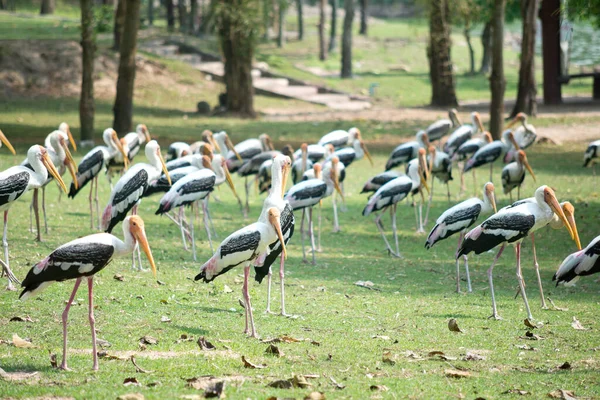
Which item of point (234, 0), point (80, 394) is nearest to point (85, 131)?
point (234, 0)

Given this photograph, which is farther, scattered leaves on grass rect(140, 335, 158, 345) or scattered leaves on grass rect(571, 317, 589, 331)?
scattered leaves on grass rect(571, 317, 589, 331)

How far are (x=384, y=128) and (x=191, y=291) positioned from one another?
55.7ft

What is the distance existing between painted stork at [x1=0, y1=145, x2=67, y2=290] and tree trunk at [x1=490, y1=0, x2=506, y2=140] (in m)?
13.2

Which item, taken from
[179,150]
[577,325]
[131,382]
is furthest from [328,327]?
[179,150]

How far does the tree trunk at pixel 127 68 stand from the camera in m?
22.6

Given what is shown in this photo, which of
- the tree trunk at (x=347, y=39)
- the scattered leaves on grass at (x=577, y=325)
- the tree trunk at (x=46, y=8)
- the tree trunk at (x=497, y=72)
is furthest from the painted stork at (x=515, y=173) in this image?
the tree trunk at (x=46, y=8)

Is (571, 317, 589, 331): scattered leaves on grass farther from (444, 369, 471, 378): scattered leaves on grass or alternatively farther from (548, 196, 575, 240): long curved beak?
(444, 369, 471, 378): scattered leaves on grass

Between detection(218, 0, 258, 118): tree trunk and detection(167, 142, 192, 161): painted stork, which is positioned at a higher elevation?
detection(218, 0, 258, 118): tree trunk

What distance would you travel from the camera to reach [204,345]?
754 centimetres

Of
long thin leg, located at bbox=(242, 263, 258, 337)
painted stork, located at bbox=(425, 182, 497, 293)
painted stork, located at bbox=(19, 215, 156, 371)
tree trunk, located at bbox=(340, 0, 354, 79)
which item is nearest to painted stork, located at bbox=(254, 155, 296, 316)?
long thin leg, located at bbox=(242, 263, 258, 337)

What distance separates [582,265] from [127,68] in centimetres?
1656

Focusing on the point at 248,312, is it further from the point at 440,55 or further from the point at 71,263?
the point at 440,55

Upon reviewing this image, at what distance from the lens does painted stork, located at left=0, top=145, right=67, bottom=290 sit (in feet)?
31.7

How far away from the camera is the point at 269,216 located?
8.27 m
